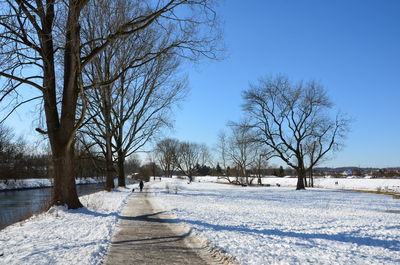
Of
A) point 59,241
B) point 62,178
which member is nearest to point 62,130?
point 62,178

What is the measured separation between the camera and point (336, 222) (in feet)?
36.1

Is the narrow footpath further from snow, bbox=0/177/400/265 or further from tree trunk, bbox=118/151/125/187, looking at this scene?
tree trunk, bbox=118/151/125/187

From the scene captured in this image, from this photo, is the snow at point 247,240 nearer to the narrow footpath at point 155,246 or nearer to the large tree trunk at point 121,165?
the narrow footpath at point 155,246

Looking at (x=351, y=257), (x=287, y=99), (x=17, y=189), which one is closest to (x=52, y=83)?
(x=351, y=257)

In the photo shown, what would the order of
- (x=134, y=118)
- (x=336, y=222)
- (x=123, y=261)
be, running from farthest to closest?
1. (x=134, y=118)
2. (x=336, y=222)
3. (x=123, y=261)

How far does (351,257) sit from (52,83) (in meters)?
11.8

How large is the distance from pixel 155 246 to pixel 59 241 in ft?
7.35

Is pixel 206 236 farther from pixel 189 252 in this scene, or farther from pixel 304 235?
pixel 304 235

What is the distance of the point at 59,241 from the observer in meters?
7.08

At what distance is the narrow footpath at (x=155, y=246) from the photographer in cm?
596

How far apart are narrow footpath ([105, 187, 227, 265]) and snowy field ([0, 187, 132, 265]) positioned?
32 cm

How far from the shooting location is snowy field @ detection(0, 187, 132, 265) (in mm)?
5723

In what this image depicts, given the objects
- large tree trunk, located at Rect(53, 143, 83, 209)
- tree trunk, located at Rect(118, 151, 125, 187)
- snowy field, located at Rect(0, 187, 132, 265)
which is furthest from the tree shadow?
tree trunk, located at Rect(118, 151, 125, 187)

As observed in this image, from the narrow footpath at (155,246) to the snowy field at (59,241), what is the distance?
324 millimetres
